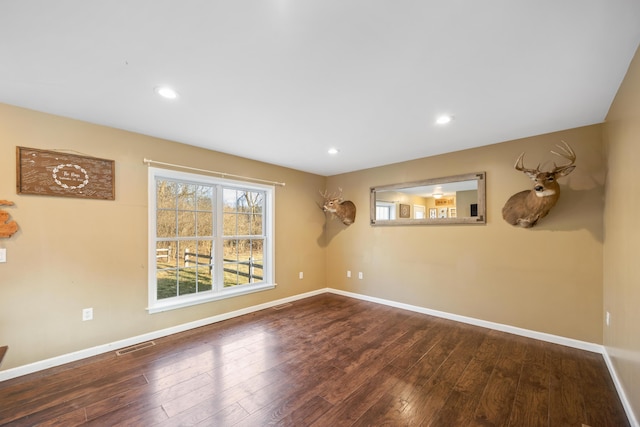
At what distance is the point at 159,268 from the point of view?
326cm

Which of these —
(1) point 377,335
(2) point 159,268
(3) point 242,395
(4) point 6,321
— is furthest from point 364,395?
(4) point 6,321

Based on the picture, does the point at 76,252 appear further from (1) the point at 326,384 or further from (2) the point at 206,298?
(1) the point at 326,384

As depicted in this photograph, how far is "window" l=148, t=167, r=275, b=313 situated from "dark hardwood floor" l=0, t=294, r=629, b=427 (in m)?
0.71

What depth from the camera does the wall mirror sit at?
3613 millimetres

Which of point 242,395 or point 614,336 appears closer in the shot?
point 242,395

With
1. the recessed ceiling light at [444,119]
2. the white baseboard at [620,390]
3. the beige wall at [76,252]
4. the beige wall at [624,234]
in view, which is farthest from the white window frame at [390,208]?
the beige wall at [76,252]

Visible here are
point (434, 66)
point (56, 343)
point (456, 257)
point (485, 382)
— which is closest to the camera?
point (434, 66)

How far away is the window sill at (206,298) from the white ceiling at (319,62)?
2.17m

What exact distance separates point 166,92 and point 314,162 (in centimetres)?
257

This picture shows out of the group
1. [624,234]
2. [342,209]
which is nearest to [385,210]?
[342,209]

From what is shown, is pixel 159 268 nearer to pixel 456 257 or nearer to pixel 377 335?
pixel 377 335

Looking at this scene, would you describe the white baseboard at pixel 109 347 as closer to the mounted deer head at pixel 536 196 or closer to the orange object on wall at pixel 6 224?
the orange object on wall at pixel 6 224

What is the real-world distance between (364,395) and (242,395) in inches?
39.2

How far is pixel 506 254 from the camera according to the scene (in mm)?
3342
